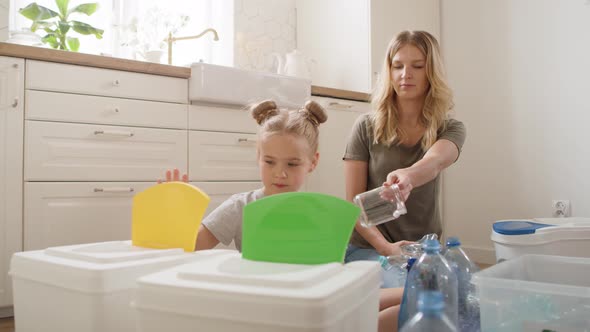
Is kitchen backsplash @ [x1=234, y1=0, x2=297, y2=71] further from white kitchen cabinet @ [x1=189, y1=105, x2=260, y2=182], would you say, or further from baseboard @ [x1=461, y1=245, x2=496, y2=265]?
baseboard @ [x1=461, y1=245, x2=496, y2=265]

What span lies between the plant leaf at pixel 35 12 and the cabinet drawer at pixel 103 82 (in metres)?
0.54

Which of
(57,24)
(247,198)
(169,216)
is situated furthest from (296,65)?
(169,216)

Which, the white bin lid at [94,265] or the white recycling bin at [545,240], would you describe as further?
the white recycling bin at [545,240]

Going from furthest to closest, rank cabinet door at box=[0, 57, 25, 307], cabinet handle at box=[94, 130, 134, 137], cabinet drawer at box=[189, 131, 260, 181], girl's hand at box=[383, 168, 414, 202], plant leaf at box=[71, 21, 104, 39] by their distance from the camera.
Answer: plant leaf at box=[71, 21, 104, 39] < cabinet drawer at box=[189, 131, 260, 181] < cabinet handle at box=[94, 130, 134, 137] < cabinet door at box=[0, 57, 25, 307] < girl's hand at box=[383, 168, 414, 202]

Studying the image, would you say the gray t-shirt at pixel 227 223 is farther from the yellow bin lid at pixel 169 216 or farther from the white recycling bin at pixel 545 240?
the white recycling bin at pixel 545 240

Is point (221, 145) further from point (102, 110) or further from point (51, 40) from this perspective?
point (51, 40)

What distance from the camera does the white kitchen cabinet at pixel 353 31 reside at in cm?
289

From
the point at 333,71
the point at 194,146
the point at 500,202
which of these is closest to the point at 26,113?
the point at 194,146

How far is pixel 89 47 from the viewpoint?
8.68 feet

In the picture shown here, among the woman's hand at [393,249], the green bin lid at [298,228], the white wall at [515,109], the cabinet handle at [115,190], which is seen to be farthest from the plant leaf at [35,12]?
the white wall at [515,109]

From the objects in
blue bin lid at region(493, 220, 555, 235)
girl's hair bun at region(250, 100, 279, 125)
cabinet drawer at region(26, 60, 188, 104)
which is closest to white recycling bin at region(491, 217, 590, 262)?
blue bin lid at region(493, 220, 555, 235)

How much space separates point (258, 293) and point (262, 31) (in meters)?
2.88

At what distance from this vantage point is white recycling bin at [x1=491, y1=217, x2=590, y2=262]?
1.77 meters

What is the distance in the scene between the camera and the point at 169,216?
0.74 m
